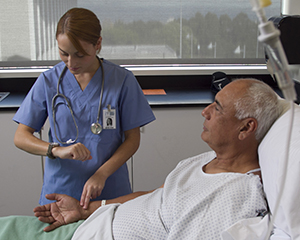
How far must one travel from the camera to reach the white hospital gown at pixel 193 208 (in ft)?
3.93

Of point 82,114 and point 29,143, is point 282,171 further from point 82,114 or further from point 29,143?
point 29,143

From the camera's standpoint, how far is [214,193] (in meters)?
1.26

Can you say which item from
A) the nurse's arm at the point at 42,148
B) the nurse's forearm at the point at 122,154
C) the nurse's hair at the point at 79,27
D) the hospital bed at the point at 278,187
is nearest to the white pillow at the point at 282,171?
the hospital bed at the point at 278,187

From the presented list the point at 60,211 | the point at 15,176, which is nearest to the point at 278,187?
the point at 60,211

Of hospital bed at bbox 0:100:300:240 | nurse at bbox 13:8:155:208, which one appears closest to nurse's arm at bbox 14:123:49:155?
nurse at bbox 13:8:155:208

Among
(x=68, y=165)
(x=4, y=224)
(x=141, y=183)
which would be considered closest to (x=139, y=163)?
(x=141, y=183)

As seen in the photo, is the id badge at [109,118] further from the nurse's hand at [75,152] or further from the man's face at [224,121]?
the man's face at [224,121]

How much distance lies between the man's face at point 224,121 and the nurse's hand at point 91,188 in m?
0.47

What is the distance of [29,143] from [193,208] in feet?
2.45

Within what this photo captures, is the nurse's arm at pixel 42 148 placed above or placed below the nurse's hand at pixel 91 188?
above

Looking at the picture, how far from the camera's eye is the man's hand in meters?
1.48

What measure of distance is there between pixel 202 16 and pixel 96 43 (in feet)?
5.21

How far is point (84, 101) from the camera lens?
160 centimetres

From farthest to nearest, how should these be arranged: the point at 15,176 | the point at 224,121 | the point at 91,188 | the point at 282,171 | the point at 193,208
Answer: the point at 15,176 < the point at 91,188 < the point at 224,121 < the point at 193,208 < the point at 282,171
